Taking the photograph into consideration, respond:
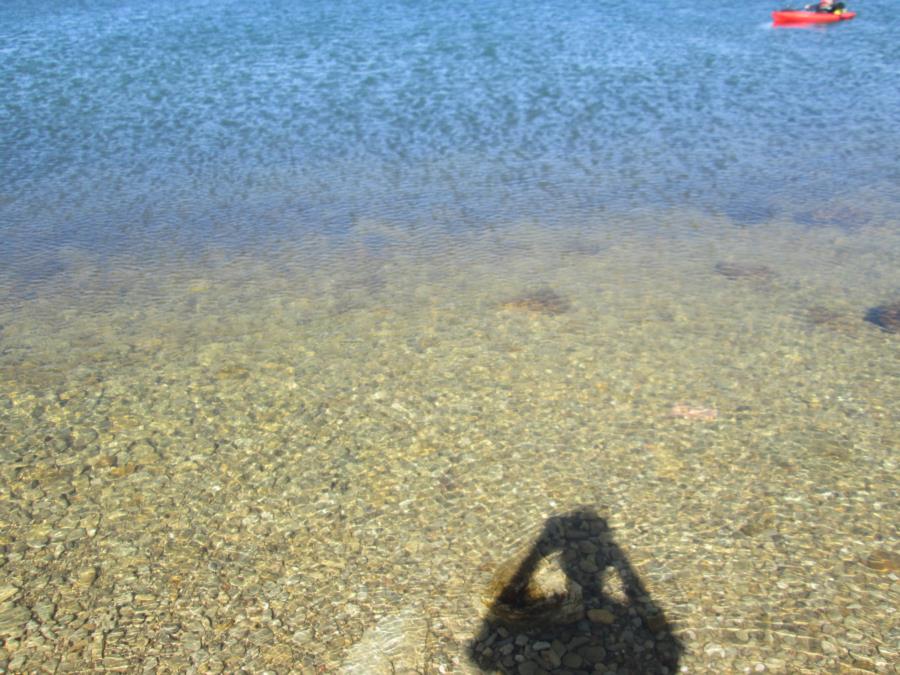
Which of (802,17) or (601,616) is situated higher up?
(601,616)

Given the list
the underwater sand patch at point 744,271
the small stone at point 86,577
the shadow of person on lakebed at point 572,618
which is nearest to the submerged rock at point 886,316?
the underwater sand patch at point 744,271

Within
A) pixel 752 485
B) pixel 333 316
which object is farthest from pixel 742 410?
pixel 333 316

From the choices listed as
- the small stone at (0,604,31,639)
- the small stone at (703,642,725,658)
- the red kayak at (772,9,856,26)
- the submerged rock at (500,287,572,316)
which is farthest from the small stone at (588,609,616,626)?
the red kayak at (772,9,856,26)

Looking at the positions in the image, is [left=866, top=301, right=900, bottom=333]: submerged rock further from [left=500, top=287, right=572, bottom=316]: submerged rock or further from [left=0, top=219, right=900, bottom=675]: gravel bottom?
[left=500, top=287, right=572, bottom=316]: submerged rock

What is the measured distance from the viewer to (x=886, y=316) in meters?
10.2

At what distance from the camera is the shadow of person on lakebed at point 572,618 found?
18.1ft

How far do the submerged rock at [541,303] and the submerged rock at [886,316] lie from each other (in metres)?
3.54

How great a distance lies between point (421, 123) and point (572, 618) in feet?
45.0

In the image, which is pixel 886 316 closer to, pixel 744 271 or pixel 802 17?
pixel 744 271

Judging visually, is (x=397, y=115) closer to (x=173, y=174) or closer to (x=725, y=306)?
(x=173, y=174)

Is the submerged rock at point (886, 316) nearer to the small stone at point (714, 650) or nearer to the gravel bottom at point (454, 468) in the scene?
the gravel bottom at point (454, 468)

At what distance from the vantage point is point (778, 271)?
1153 centimetres

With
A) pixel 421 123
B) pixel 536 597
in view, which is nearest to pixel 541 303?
pixel 536 597

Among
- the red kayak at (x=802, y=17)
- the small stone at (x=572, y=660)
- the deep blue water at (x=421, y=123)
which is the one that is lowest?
the red kayak at (x=802, y=17)
